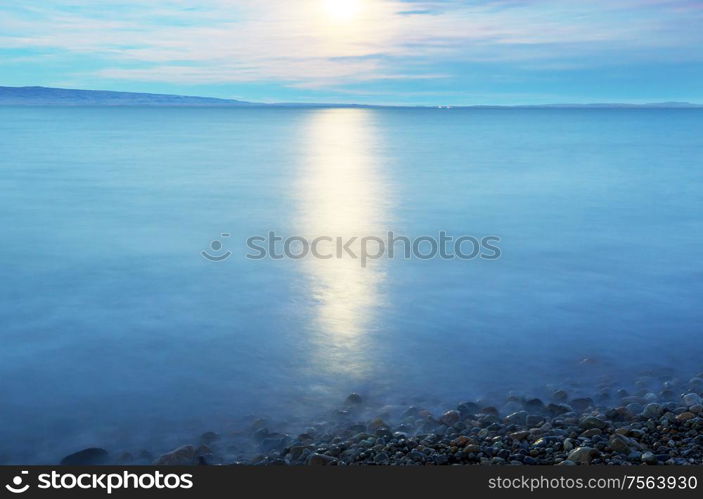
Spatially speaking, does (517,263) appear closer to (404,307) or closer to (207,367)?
(404,307)

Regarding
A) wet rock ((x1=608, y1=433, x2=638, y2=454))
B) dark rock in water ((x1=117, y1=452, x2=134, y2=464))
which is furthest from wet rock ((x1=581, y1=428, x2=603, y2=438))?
dark rock in water ((x1=117, y1=452, x2=134, y2=464))

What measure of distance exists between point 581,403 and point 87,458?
388 cm

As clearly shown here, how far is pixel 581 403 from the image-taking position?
6129mm

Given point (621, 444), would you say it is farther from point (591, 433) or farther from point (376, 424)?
point (376, 424)

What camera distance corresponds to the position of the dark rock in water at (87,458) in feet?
17.5

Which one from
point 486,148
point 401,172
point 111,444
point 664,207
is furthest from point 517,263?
point 486,148

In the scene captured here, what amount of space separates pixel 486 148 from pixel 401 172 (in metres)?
14.4

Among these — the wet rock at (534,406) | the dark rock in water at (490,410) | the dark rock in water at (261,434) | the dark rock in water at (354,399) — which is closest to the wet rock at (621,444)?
the wet rock at (534,406)

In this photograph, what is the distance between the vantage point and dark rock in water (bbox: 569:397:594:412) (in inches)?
239

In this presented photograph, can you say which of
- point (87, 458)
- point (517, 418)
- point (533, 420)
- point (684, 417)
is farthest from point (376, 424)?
point (684, 417)

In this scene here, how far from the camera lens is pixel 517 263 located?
11.3m

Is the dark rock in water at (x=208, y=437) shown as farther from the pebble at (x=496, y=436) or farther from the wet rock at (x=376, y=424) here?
the wet rock at (x=376, y=424)

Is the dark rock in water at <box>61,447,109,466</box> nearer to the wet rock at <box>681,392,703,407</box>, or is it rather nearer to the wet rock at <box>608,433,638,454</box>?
the wet rock at <box>608,433,638,454</box>

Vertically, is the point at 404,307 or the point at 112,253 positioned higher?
the point at 112,253
